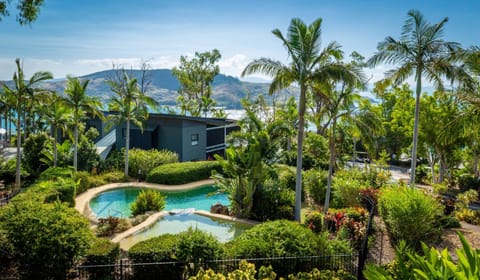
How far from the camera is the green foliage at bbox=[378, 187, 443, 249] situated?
1038 cm

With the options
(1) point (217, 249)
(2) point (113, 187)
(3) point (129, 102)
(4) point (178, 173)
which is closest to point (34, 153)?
(2) point (113, 187)

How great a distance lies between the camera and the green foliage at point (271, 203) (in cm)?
1411

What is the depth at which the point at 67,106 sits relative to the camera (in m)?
19.0

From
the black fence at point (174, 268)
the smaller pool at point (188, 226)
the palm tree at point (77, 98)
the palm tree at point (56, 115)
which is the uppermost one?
the palm tree at point (77, 98)

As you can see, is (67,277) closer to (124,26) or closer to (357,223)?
(357,223)

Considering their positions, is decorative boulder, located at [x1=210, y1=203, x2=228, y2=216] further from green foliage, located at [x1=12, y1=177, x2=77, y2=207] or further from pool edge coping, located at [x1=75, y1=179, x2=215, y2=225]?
green foliage, located at [x1=12, y1=177, x2=77, y2=207]

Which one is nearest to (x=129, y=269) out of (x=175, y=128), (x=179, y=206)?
(x=179, y=206)

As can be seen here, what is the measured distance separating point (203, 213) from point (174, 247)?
19.2ft

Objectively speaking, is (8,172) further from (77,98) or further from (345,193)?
(345,193)

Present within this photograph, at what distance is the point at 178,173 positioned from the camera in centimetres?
2133

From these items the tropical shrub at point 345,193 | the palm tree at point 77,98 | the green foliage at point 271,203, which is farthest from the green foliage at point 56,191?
the tropical shrub at point 345,193

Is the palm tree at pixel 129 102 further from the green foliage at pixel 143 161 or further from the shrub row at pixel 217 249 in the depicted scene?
the shrub row at pixel 217 249

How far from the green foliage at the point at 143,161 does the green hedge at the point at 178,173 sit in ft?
2.90

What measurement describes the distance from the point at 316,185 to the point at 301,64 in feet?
25.2
